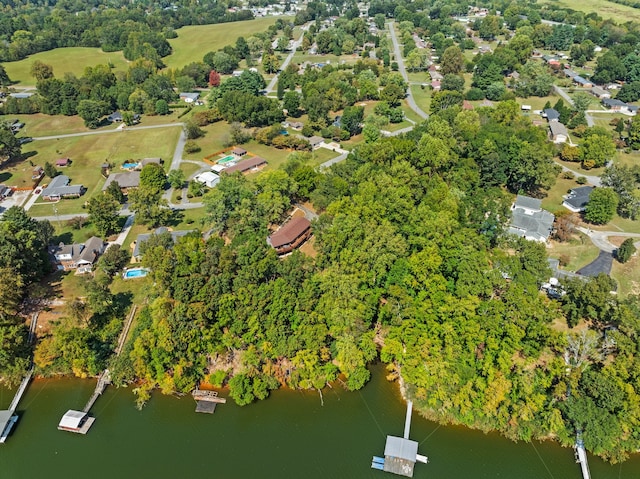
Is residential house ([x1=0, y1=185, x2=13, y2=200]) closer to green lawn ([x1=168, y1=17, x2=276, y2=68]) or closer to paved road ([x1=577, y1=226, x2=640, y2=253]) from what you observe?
green lawn ([x1=168, y1=17, x2=276, y2=68])

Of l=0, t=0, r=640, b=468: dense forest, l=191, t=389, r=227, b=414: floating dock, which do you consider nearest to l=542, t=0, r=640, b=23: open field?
l=0, t=0, r=640, b=468: dense forest

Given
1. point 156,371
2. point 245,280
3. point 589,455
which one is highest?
point 245,280

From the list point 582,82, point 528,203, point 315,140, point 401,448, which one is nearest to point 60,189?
point 315,140

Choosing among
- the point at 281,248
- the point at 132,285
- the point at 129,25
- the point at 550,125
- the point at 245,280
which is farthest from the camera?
the point at 129,25

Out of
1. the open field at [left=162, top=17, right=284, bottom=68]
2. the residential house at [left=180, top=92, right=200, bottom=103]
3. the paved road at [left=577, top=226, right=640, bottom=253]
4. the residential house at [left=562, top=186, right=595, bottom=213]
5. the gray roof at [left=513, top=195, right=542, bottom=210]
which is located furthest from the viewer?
the open field at [left=162, top=17, right=284, bottom=68]

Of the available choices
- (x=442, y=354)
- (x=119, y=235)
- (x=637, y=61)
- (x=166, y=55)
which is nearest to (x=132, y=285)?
(x=119, y=235)

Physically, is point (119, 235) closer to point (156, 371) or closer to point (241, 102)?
point (156, 371)
